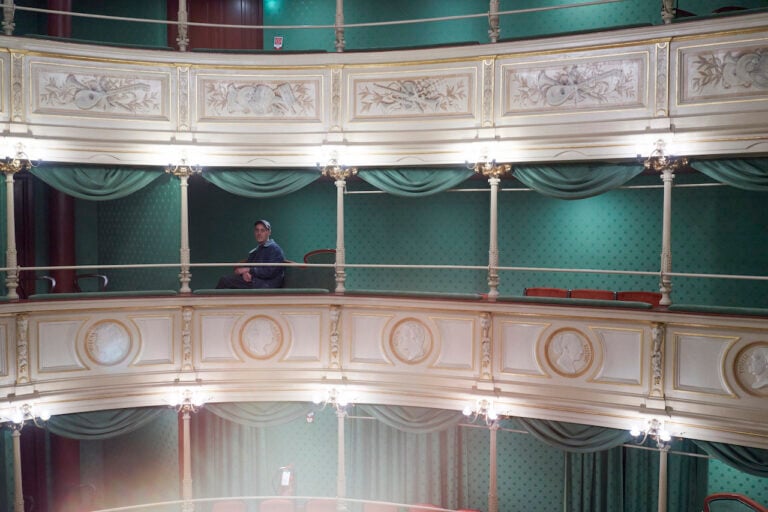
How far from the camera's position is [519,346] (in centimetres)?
886

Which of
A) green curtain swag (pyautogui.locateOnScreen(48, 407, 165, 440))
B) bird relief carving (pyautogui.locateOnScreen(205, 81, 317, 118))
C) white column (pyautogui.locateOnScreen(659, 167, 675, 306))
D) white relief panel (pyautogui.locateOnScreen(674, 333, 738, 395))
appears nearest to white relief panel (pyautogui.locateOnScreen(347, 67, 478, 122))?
bird relief carving (pyautogui.locateOnScreen(205, 81, 317, 118))

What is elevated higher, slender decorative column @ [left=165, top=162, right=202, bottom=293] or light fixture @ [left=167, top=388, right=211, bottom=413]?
slender decorative column @ [left=165, top=162, right=202, bottom=293]

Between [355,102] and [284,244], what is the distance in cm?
341

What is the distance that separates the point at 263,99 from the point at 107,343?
375cm

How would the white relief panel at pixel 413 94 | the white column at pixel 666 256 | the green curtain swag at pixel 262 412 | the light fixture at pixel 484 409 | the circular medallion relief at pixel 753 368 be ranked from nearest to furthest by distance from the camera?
the circular medallion relief at pixel 753 368 → the white column at pixel 666 256 → the light fixture at pixel 484 409 → the white relief panel at pixel 413 94 → the green curtain swag at pixel 262 412

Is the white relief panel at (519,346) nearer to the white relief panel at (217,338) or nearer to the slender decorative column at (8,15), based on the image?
the white relief panel at (217,338)

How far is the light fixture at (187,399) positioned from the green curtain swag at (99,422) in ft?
0.68

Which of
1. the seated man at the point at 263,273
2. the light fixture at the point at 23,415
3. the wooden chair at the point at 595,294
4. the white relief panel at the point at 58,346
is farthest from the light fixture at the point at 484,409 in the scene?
the light fixture at the point at 23,415

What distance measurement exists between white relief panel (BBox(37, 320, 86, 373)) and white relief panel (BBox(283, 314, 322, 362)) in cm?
259

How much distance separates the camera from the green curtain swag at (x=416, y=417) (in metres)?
9.37

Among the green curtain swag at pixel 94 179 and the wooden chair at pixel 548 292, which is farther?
the wooden chair at pixel 548 292

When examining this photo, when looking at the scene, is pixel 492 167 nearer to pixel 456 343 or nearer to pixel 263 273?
pixel 456 343

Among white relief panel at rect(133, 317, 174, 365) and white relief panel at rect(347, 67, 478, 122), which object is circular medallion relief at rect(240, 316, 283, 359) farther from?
white relief panel at rect(347, 67, 478, 122)

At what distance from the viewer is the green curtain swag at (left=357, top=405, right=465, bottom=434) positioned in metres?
9.37
